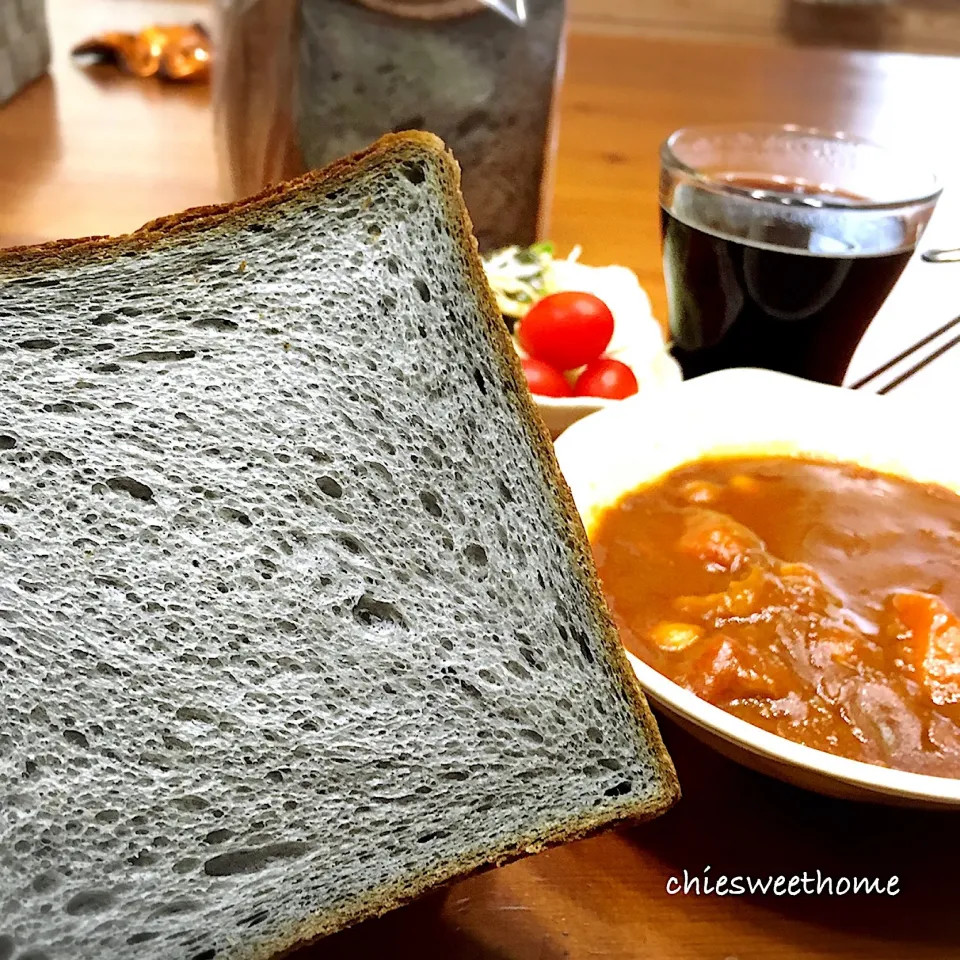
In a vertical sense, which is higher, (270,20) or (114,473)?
(270,20)

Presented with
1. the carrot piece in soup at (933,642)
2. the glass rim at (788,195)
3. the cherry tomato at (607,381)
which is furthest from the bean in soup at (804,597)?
the glass rim at (788,195)

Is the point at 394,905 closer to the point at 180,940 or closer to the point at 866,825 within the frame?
the point at 180,940

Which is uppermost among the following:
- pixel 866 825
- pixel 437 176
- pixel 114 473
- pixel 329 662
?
pixel 437 176

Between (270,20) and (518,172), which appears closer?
(270,20)

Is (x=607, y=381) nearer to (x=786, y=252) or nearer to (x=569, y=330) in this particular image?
(x=569, y=330)

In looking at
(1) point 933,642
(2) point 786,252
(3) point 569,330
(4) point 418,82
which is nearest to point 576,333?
(3) point 569,330

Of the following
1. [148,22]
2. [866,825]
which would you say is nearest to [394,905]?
[866,825]

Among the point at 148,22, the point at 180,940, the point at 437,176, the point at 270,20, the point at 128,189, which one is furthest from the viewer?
the point at 148,22
